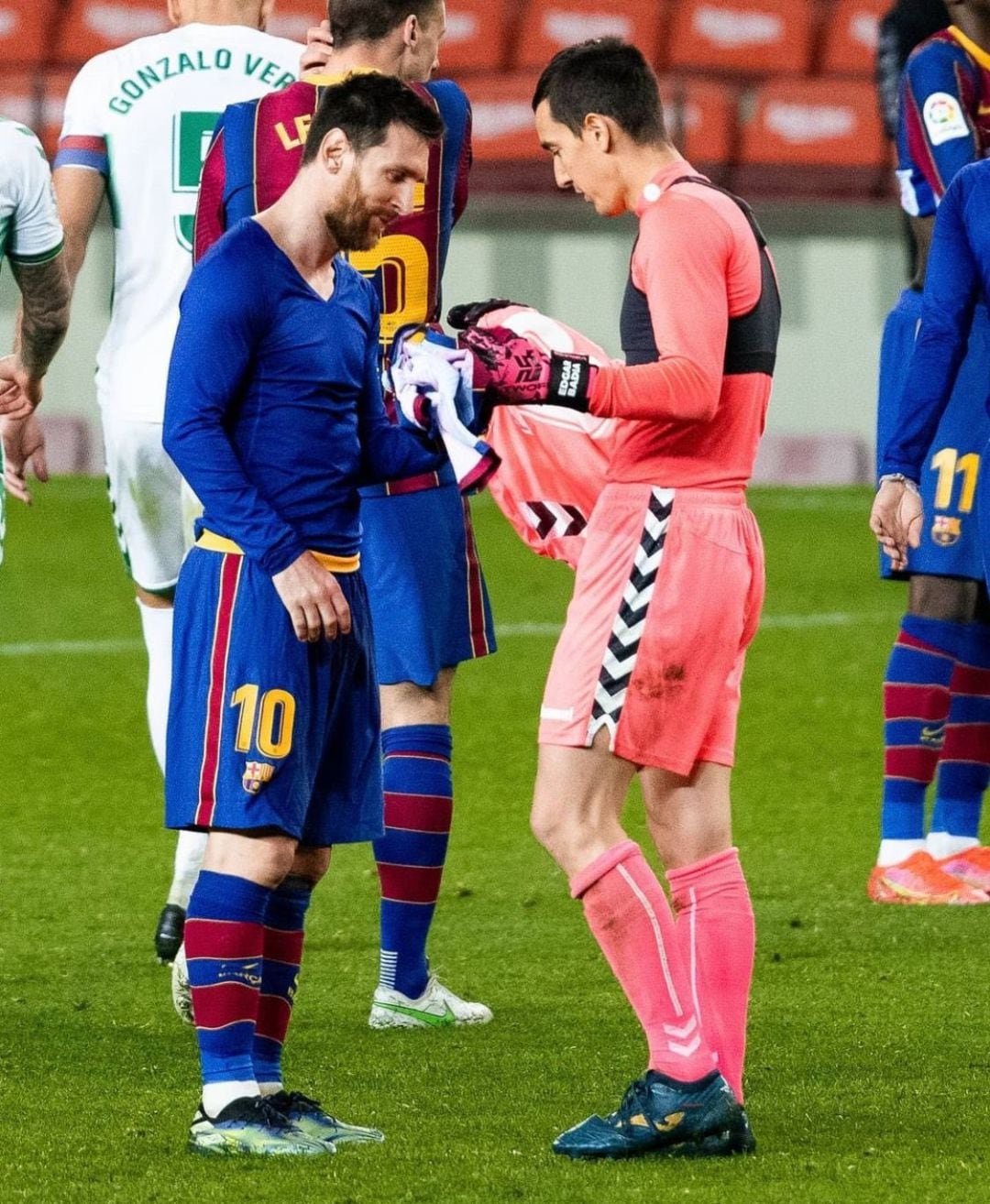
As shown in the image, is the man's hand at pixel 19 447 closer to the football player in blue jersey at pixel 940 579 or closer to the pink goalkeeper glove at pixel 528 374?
the pink goalkeeper glove at pixel 528 374

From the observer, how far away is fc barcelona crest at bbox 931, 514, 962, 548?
5.41 m

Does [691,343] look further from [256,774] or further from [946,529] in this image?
[946,529]

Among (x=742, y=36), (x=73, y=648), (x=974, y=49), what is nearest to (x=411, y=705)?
(x=974, y=49)

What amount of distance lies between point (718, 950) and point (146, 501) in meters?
2.05

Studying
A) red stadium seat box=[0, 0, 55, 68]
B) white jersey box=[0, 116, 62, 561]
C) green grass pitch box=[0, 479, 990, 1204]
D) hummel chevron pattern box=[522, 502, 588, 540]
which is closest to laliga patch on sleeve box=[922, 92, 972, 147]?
green grass pitch box=[0, 479, 990, 1204]

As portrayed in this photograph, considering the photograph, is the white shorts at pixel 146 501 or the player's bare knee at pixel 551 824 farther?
the white shorts at pixel 146 501

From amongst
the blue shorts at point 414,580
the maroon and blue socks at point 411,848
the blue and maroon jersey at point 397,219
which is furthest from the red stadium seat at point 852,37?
the maroon and blue socks at point 411,848

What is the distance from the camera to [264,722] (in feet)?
11.1

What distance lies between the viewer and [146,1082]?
3.90 meters

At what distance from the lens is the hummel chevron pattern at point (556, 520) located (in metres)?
3.99

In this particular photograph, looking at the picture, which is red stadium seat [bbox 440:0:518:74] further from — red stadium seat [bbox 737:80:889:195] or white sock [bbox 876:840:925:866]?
white sock [bbox 876:840:925:866]

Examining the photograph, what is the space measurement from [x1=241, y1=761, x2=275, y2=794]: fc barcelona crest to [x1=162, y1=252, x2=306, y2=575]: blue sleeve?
0.89 feet

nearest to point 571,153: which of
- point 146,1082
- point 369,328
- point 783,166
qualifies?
point 369,328

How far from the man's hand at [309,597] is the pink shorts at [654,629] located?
34 cm
